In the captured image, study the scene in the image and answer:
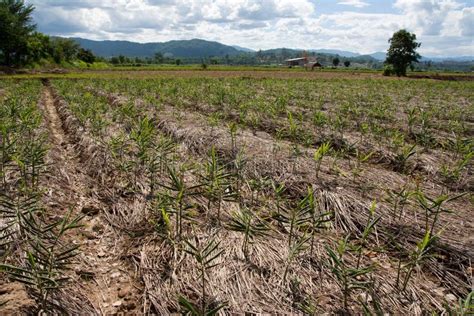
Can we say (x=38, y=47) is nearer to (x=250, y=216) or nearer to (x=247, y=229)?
(x=250, y=216)

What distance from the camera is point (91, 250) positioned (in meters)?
3.33

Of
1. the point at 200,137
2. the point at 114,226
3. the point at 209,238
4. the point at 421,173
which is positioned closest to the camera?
the point at 209,238

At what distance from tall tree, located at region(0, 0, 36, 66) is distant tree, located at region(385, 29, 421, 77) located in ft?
169

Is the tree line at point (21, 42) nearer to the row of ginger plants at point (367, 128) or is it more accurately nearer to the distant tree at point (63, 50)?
the distant tree at point (63, 50)

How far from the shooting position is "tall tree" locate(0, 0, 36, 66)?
37.2 metres

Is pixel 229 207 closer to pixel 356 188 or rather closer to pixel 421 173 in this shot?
pixel 356 188

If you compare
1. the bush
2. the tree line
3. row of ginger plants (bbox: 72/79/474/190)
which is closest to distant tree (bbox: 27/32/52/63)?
the tree line

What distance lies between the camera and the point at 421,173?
5.46 meters

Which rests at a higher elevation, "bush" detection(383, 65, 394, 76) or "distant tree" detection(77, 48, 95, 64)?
"distant tree" detection(77, 48, 95, 64)

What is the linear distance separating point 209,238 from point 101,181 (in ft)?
8.30

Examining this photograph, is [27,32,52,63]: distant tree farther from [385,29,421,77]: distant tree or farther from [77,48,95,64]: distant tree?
[385,29,421,77]: distant tree

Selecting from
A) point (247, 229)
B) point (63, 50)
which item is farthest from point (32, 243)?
point (63, 50)

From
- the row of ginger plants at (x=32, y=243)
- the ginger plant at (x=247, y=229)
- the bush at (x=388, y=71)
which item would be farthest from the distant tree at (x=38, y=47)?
the bush at (x=388, y=71)

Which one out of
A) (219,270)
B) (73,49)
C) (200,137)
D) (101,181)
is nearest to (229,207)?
(219,270)
